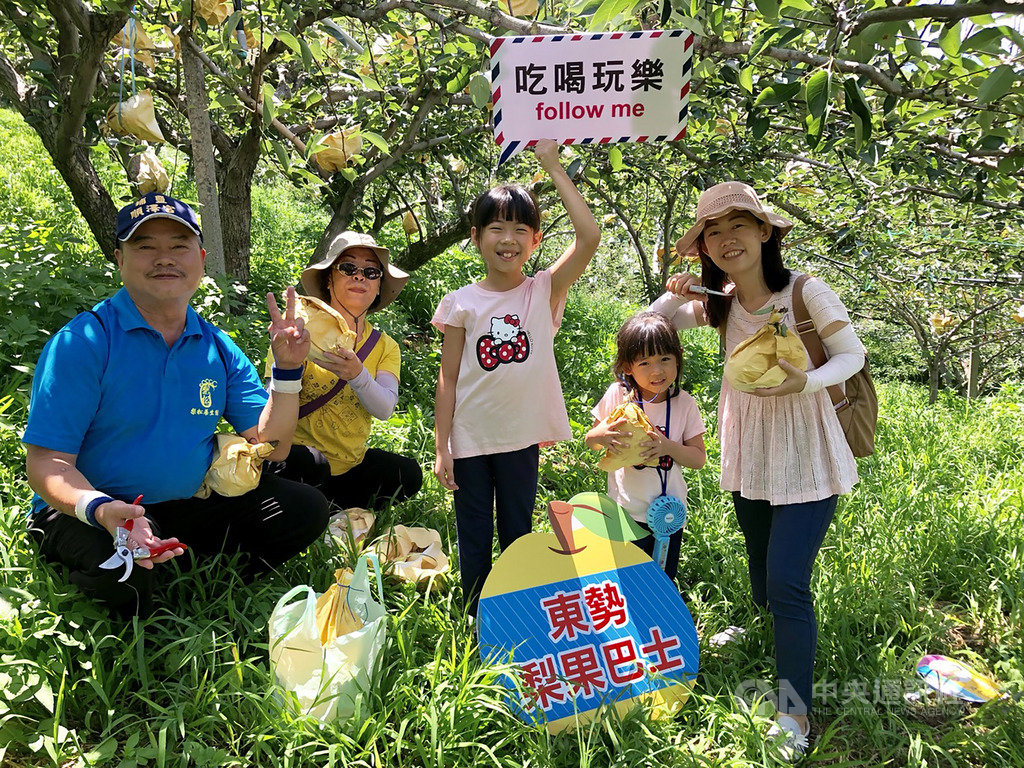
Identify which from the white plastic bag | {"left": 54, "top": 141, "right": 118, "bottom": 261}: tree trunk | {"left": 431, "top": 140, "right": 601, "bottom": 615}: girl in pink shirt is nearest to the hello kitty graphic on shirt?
{"left": 431, "top": 140, "right": 601, "bottom": 615}: girl in pink shirt

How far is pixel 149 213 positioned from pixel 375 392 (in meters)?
0.83

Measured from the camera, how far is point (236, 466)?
2.04 meters

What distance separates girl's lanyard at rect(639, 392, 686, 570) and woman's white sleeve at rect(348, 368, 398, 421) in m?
0.83

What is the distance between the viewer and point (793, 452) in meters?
1.88

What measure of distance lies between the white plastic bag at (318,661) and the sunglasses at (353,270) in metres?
1.01

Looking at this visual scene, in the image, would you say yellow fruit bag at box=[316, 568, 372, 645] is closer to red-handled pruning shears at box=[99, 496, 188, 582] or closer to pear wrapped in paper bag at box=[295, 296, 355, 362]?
red-handled pruning shears at box=[99, 496, 188, 582]

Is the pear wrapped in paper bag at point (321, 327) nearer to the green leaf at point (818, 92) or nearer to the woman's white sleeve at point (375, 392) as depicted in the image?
the woman's white sleeve at point (375, 392)

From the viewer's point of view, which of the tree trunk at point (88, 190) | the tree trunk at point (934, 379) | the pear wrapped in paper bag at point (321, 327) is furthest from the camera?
the tree trunk at point (934, 379)

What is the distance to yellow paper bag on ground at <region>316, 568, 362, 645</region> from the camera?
187 cm

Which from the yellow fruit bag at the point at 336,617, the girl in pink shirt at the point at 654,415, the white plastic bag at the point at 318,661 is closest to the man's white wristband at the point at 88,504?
the white plastic bag at the point at 318,661

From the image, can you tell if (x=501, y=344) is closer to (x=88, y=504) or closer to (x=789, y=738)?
(x=88, y=504)

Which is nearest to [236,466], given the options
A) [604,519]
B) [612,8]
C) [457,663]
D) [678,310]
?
[457,663]

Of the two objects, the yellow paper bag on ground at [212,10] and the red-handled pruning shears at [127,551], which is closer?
the red-handled pruning shears at [127,551]

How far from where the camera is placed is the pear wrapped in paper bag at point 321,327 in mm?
2078
